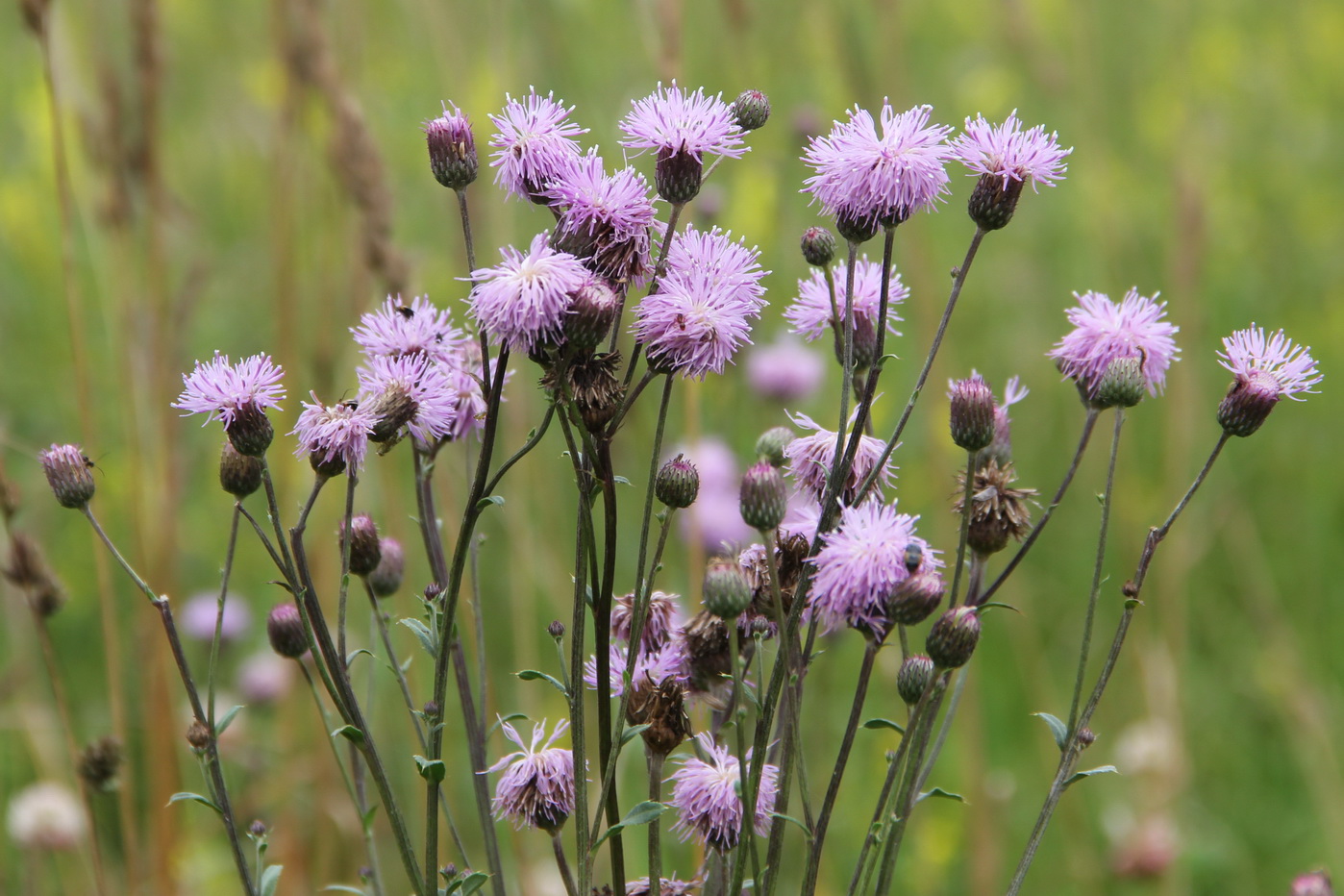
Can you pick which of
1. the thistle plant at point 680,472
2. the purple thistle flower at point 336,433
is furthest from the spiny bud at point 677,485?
the purple thistle flower at point 336,433

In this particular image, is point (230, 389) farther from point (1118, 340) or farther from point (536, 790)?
point (1118, 340)

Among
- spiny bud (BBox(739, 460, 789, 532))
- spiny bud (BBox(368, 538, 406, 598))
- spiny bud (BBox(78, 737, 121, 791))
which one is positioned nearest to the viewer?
spiny bud (BBox(739, 460, 789, 532))

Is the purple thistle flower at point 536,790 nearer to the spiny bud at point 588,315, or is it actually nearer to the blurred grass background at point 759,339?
the spiny bud at point 588,315

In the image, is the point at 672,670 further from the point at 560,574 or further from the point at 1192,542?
the point at 1192,542

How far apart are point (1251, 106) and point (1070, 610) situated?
331cm

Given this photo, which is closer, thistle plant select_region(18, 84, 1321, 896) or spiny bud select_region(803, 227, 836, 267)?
thistle plant select_region(18, 84, 1321, 896)

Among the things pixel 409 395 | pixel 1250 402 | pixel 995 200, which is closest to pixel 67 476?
pixel 409 395

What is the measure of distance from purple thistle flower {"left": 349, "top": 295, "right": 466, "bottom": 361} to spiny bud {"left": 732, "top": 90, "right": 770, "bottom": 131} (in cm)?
43

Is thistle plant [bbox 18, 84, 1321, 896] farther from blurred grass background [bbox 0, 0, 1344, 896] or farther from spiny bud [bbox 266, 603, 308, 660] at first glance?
blurred grass background [bbox 0, 0, 1344, 896]

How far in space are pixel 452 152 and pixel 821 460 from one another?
1.85 ft

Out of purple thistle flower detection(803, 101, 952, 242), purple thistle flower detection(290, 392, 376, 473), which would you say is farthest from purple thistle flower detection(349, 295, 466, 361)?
purple thistle flower detection(803, 101, 952, 242)

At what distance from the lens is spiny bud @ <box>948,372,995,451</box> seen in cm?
134

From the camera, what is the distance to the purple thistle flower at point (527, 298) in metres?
1.17

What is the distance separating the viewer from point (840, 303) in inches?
61.3
